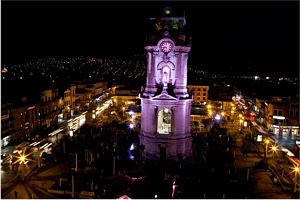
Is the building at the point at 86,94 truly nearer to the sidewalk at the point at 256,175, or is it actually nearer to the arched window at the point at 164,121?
the arched window at the point at 164,121

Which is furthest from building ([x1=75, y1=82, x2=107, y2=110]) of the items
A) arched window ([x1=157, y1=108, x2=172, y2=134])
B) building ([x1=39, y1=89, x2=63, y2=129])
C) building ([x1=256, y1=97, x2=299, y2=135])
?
building ([x1=256, y1=97, x2=299, y2=135])

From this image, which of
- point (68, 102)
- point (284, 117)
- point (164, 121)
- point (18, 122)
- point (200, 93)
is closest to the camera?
point (164, 121)

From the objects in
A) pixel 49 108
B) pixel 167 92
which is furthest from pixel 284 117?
pixel 49 108

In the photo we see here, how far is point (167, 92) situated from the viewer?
3731 cm

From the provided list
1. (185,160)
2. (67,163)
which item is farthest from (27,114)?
(185,160)

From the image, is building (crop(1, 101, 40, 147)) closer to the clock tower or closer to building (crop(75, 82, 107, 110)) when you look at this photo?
the clock tower

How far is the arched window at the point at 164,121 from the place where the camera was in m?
39.8

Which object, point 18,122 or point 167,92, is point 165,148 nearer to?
point 167,92

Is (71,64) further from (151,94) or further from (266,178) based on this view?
(266,178)

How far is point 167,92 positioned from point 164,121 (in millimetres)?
5699

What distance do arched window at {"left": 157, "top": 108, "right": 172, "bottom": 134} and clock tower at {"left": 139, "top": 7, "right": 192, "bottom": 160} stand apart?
3.23 feet

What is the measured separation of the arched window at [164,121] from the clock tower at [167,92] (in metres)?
0.98

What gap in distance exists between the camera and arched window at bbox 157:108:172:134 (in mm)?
39844

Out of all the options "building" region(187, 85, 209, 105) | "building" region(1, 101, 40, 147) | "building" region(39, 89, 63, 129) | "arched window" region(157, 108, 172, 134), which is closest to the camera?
"arched window" region(157, 108, 172, 134)
